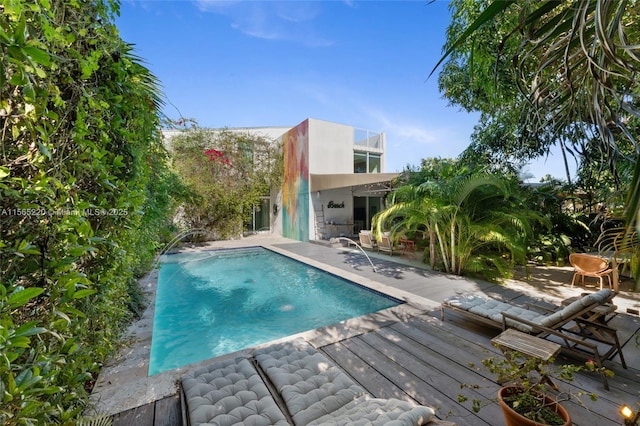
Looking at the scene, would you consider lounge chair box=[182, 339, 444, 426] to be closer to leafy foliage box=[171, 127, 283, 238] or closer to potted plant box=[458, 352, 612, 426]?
potted plant box=[458, 352, 612, 426]

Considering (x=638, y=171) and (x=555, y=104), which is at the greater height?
(x=555, y=104)

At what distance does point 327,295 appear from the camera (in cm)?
700

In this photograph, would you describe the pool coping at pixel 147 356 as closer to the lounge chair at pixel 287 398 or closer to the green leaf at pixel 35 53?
the lounge chair at pixel 287 398

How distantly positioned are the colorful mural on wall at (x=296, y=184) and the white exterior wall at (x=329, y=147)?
338 mm

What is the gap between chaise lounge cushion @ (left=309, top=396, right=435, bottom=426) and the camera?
2.00 m

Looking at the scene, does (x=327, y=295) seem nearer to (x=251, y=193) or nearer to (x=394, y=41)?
(x=394, y=41)

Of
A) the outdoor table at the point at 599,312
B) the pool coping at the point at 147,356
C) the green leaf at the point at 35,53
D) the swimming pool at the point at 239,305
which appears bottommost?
the swimming pool at the point at 239,305

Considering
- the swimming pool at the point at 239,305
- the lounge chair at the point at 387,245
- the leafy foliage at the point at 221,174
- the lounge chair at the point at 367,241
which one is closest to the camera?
the swimming pool at the point at 239,305

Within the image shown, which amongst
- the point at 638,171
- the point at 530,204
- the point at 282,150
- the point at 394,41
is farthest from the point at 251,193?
the point at 638,171

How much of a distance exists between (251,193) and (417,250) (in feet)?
32.1

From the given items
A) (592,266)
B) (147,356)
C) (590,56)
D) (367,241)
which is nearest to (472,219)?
(592,266)

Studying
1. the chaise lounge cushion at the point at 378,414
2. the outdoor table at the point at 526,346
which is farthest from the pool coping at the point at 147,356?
the outdoor table at the point at 526,346

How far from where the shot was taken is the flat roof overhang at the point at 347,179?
36.4 ft

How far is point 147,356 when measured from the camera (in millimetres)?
3574
